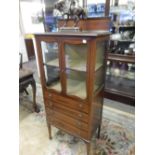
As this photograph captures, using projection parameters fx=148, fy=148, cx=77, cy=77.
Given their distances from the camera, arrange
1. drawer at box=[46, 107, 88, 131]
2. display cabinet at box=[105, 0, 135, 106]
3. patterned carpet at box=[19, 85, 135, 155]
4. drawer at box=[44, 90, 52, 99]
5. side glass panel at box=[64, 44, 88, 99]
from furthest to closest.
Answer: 1. display cabinet at box=[105, 0, 135, 106]
2. patterned carpet at box=[19, 85, 135, 155]
3. drawer at box=[44, 90, 52, 99]
4. drawer at box=[46, 107, 88, 131]
5. side glass panel at box=[64, 44, 88, 99]

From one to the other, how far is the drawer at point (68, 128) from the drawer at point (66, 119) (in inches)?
1.6

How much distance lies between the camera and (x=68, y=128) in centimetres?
167

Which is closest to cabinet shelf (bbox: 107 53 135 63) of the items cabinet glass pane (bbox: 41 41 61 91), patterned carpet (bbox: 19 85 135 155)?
patterned carpet (bbox: 19 85 135 155)

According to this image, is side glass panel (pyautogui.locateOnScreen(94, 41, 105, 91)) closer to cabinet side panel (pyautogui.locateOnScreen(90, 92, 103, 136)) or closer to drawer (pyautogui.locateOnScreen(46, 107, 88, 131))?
cabinet side panel (pyautogui.locateOnScreen(90, 92, 103, 136))

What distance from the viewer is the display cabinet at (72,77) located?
49.8 inches

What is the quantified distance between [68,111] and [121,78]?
1.67 metres

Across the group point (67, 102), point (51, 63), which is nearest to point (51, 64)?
point (51, 63)

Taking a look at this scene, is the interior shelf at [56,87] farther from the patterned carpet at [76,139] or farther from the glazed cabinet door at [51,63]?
the patterned carpet at [76,139]

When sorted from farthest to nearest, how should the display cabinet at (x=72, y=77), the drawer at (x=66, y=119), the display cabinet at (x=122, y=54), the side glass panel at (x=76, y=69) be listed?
1. the display cabinet at (x=122, y=54)
2. the drawer at (x=66, y=119)
3. the side glass panel at (x=76, y=69)
4. the display cabinet at (x=72, y=77)

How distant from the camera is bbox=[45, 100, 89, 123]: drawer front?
4.75ft

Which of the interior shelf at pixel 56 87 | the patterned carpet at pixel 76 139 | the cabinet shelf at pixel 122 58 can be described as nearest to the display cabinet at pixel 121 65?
the cabinet shelf at pixel 122 58

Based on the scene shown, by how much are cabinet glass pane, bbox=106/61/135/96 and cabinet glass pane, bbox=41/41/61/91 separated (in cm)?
140
